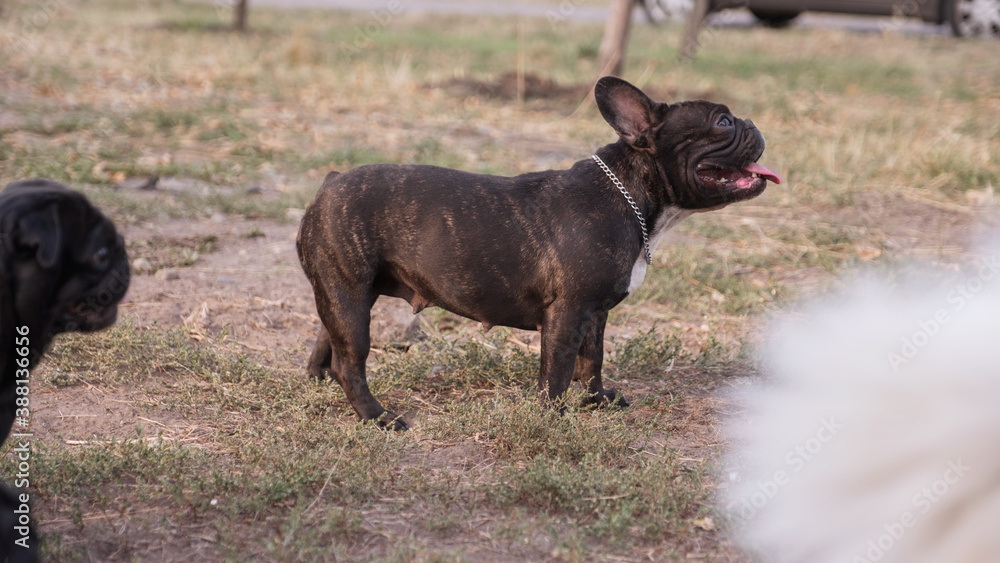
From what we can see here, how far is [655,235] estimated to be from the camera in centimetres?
434

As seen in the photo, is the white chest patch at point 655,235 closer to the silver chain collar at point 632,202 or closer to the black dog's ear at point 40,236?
the silver chain collar at point 632,202

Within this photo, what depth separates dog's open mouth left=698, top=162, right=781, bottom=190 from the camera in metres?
4.18

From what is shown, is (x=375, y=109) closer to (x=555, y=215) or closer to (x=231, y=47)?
(x=231, y=47)

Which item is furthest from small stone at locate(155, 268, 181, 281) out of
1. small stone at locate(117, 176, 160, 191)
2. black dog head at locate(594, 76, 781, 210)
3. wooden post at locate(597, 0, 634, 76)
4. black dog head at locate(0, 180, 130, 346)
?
wooden post at locate(597, 0, 634, 76)

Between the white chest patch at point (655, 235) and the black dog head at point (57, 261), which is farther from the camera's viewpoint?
the white chest patch at point (655, 235)

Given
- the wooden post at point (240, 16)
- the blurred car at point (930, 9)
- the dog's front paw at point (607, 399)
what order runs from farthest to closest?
1. the blurred car at point (930, 9)
2. the wooden post at point (240, 16)
3. the dog's front paw at point (607, 399)

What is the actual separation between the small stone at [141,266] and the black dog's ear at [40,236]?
3430mm

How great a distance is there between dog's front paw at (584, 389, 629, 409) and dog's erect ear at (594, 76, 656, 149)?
1.20m

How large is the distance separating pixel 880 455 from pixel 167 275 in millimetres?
4482

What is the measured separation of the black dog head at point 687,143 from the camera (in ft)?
13.6

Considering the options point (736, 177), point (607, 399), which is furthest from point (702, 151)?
point (607, 399)

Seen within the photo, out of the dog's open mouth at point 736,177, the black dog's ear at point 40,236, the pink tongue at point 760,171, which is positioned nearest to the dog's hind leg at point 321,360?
the black dog's ear at point 40,236

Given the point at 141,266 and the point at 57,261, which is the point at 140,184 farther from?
the point at 57,261

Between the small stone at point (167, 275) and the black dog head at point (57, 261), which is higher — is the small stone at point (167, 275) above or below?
below
